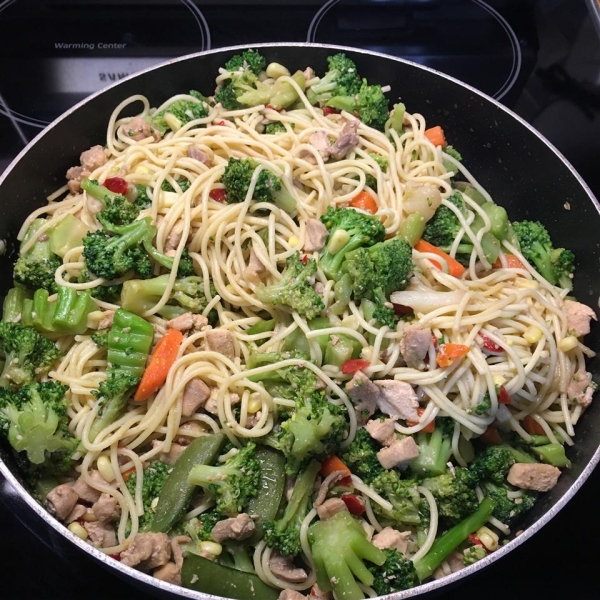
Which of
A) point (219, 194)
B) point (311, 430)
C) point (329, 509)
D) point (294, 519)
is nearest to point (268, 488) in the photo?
point (294, 519)

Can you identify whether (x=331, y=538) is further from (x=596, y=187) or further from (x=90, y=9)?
(x=90, y=9)

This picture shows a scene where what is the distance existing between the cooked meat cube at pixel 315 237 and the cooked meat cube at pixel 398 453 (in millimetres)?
1153

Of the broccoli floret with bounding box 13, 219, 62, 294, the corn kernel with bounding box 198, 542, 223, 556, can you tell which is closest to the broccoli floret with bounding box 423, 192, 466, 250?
the corn kernel with bounding box 198, 542, 223, 556

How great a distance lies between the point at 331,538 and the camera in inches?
109

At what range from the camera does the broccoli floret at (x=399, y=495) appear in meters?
2.94

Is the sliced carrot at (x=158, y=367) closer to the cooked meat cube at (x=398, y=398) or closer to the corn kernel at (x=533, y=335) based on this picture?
the cooked meat cube at (x=398, y=398)

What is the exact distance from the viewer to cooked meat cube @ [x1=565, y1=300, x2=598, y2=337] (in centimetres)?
337

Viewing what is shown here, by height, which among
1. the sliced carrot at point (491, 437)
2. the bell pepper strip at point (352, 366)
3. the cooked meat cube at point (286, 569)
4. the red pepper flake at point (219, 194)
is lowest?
the cooked meat cube at point (286, 569)

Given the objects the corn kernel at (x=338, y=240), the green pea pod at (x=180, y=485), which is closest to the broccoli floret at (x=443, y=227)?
the corn kernel at (x=338, y=240)

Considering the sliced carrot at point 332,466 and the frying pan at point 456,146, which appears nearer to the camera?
the sliced carrot at point 332,466

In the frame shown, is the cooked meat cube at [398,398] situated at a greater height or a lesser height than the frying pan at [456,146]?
lesser

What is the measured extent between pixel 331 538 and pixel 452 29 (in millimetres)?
4000

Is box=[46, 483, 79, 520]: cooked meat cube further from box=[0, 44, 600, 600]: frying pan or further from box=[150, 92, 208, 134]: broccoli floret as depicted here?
box=[150, 92, 208, 134]: broccoli floret

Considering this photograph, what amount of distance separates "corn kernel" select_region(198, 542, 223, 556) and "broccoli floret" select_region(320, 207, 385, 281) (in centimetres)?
148
